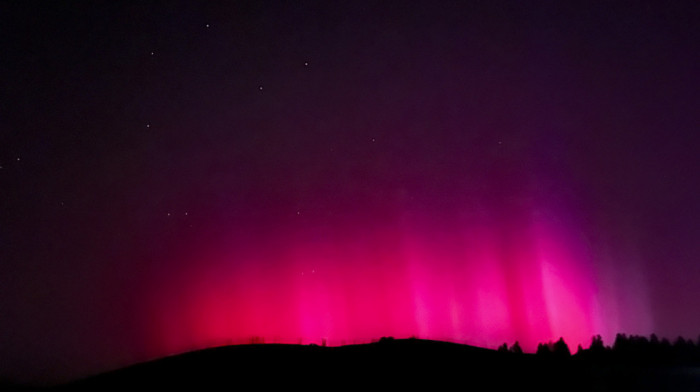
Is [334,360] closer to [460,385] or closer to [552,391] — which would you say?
[460,385]

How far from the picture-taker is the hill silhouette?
704 centimetres

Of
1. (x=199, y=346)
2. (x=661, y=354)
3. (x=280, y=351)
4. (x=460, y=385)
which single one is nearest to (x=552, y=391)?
(x=460, y=385)

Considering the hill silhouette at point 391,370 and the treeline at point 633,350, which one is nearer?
the hill silhouette at point 391,370

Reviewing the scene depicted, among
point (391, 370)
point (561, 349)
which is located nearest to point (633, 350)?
point (561, 349)

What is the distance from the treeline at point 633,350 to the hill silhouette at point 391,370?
13 cm

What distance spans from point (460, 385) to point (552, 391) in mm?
1142

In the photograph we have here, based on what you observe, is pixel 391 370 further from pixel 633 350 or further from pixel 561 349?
pixel 633 350

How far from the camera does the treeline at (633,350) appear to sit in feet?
28.6

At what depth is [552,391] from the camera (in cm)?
705

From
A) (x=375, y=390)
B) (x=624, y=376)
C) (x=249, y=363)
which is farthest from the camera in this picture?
(x=624, y=376)

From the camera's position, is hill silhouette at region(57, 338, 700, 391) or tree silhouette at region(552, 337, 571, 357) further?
tree silhouette at region(552, 337, 571, 357)

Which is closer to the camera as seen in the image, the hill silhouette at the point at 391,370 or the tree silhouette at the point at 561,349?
the hill silhouette at the point at 391,370

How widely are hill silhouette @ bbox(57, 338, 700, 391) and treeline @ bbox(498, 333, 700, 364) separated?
0.43ft

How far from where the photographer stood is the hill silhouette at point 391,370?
7039 mm
